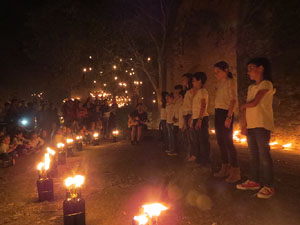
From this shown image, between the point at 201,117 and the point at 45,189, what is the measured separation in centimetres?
341

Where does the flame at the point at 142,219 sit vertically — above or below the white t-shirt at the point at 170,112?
below

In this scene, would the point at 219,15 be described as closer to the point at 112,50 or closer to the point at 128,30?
the point at 128,30

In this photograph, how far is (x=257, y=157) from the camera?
4.70 metres

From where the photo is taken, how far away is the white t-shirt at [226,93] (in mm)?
5141

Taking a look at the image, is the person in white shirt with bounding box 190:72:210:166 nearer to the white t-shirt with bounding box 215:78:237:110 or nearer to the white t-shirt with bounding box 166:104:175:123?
the white t-shirt with bounding box 215:78:237:110

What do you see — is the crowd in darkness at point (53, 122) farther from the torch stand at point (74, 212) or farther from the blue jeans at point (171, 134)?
the torch stand at point (74, 212)

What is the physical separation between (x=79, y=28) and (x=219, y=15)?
340 inches

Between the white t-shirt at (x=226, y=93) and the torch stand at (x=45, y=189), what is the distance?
3.42 meters

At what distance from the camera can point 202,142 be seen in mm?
6246

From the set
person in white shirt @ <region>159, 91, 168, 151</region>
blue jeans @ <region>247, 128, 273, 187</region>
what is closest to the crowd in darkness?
person in white shirt @ <region>159, 91, 168, 151</region>

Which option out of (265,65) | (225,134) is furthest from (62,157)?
(265,65)

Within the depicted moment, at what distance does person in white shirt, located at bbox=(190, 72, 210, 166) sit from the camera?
19.8 feet

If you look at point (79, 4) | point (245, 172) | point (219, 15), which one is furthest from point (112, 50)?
point (245, 172)

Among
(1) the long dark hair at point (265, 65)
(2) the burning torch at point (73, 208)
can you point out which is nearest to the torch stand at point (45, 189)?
(2) the burning torch at point (73, 208)
